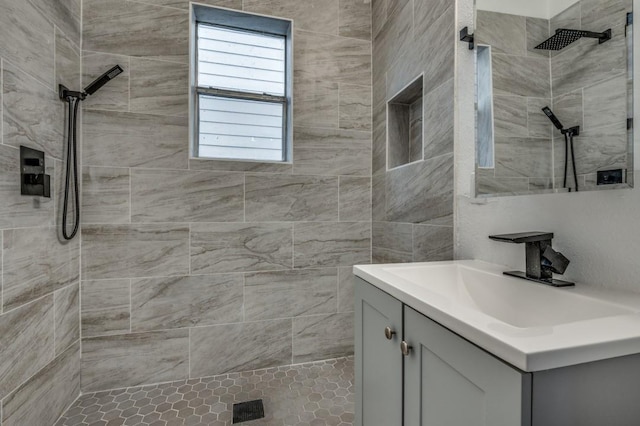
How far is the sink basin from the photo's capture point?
0.71m

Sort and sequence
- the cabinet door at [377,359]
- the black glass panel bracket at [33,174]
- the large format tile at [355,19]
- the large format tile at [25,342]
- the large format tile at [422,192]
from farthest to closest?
the large format tile at [355,19]
the large format tile at [422,192]
the black glass panel bracket at [33,174]
the large format tile at [25,342]
the cabinet door at [377,359]

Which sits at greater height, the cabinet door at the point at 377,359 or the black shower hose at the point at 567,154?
the black shower hose at the point at 567,154

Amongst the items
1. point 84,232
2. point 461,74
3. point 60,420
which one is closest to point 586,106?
point 461,74

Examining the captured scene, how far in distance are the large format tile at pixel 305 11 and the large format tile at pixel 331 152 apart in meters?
0.71

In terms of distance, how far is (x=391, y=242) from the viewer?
76.4 inches

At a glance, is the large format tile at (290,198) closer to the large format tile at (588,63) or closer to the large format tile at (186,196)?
the large format tile at (186,196)

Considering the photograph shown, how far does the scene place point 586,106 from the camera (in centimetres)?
83

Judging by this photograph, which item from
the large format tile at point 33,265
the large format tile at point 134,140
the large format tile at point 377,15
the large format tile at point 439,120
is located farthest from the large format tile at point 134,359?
the large format tile at point 377,15

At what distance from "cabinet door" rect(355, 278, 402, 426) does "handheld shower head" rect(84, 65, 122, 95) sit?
173 centimetres

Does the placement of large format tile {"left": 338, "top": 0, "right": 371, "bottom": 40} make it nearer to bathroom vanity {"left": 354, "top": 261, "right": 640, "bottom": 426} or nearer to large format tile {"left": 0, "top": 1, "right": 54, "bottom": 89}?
large format tile {"left": 0, "top": 1, "right": 54, "bottom": 89}

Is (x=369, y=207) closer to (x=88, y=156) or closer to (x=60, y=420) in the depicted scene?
(x=88, y=156)

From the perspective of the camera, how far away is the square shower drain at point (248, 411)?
5.01 feet

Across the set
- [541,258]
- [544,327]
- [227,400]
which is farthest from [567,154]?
[227,400]

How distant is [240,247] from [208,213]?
0.29 m
